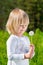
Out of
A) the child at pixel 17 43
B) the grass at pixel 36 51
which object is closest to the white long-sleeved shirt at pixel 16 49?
the child at pixel 17 43

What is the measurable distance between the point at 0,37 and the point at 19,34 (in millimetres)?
2703

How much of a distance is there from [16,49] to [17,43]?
0.06 m

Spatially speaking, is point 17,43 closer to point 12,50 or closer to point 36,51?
point 12,50

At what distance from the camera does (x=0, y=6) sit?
9.04 metres

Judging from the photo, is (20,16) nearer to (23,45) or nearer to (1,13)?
(23,45)

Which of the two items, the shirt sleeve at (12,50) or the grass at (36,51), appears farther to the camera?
the grass at (36,51)

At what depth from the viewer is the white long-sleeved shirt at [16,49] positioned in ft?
11.6

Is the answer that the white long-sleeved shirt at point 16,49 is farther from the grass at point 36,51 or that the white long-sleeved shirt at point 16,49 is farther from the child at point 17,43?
the grass at point 36,51

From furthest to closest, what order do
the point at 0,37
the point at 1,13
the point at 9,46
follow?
the point at 1,13, the point at 0,37, the point at 9,46

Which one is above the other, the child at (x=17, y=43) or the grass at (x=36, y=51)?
the child at (x=17, y=43)

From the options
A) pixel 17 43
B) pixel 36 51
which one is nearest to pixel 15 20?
pixel 17 43

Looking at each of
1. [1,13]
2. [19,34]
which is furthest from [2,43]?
[1,13]

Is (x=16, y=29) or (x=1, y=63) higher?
(x=16, y=29)

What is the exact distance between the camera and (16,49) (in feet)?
11.7
